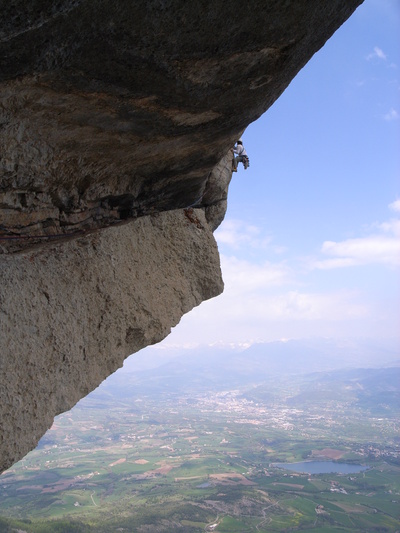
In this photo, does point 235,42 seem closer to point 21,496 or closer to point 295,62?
point 295,62

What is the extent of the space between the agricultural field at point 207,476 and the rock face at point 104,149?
22.3 m

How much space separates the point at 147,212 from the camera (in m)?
5.44

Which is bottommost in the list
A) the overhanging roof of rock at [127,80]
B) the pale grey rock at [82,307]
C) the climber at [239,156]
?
the pale grey rock at [82,307]

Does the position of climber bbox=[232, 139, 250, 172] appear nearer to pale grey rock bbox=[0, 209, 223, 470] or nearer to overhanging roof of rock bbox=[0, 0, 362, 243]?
pale grey rock bbox=[0, 209, 223, 470]

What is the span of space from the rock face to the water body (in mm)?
53438

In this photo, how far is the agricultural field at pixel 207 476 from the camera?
109ft

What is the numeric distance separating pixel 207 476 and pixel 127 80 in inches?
2021

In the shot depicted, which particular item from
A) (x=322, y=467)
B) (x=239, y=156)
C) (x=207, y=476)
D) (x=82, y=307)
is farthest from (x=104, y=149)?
(x=322, y=467)

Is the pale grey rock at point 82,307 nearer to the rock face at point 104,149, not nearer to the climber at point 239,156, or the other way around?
the rock face at point 104,149

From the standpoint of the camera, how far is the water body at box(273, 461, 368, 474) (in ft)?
168

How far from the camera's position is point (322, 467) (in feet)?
174

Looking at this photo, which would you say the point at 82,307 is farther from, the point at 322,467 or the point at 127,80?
the point at 322,467

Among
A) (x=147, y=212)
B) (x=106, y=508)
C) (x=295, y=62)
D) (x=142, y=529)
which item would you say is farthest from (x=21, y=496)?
(x=295, y=62)

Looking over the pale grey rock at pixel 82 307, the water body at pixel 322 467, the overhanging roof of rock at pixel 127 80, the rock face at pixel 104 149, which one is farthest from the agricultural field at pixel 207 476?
the overhanging roof of rock at pixel 127 80
